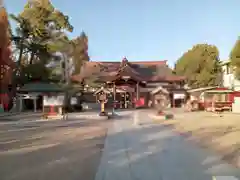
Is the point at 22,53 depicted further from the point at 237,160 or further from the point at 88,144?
the point at 237,160

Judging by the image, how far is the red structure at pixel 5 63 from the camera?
27.7 metres

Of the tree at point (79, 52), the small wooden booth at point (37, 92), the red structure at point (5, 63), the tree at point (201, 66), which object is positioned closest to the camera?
the red structure at point (5, 63)

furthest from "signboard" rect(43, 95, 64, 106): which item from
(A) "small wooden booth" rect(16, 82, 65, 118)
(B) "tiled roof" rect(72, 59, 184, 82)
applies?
(B) "tiled roof" rect(72, 59, 184, 82)

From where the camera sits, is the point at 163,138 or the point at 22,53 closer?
the point at 163,138

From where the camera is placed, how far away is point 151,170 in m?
5.60

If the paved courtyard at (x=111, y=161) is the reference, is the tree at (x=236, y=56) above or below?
above

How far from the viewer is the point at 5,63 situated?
1123 inches

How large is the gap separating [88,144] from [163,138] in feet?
8.56

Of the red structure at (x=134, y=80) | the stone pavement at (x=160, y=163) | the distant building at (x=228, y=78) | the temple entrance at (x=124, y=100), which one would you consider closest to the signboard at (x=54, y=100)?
the red structure at (x=134, y=80)

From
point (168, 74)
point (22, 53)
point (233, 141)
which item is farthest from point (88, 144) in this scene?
point (168, 74)

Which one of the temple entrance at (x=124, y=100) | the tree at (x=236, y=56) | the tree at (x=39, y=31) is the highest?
the tree at (x=39, y=31)

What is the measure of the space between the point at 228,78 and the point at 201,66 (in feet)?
12.9

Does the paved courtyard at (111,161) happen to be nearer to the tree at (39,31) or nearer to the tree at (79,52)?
the tree at (79,52)

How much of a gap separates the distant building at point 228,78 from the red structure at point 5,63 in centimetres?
2410
